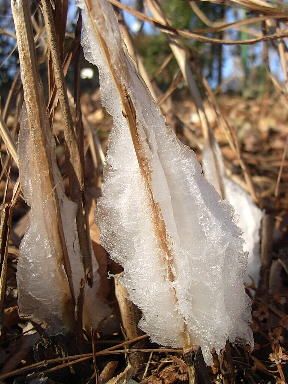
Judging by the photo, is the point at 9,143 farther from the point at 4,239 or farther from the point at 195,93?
the point at 195,93

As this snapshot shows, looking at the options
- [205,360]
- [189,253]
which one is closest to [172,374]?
[205,360]

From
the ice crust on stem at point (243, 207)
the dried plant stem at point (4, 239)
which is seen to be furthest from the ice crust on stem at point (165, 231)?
the ice crust on stem at point (243, 207)

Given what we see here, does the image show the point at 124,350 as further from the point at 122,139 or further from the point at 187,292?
the point at 122,139

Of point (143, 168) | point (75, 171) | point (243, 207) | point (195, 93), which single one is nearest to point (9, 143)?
point (75, 171)

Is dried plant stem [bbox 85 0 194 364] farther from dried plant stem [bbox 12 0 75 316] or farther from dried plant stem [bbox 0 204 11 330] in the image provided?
dried plant stem [bbox 0 204 11 330]

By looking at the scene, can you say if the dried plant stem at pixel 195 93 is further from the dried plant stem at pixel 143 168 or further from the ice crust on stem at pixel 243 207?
the dried plant stem at pixel 143 168

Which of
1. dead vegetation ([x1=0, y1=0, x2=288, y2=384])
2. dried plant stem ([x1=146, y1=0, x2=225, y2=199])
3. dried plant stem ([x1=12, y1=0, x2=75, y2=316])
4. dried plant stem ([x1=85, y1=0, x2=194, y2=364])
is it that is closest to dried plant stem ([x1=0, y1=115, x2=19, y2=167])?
dead vegetation ([x1=0, y1=0, x2=288, y2=384])

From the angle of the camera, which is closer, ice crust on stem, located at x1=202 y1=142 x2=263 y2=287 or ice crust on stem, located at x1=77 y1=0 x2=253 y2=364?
ice crust on stem, located at x1=77 y1=0 x2=253 y2=364
